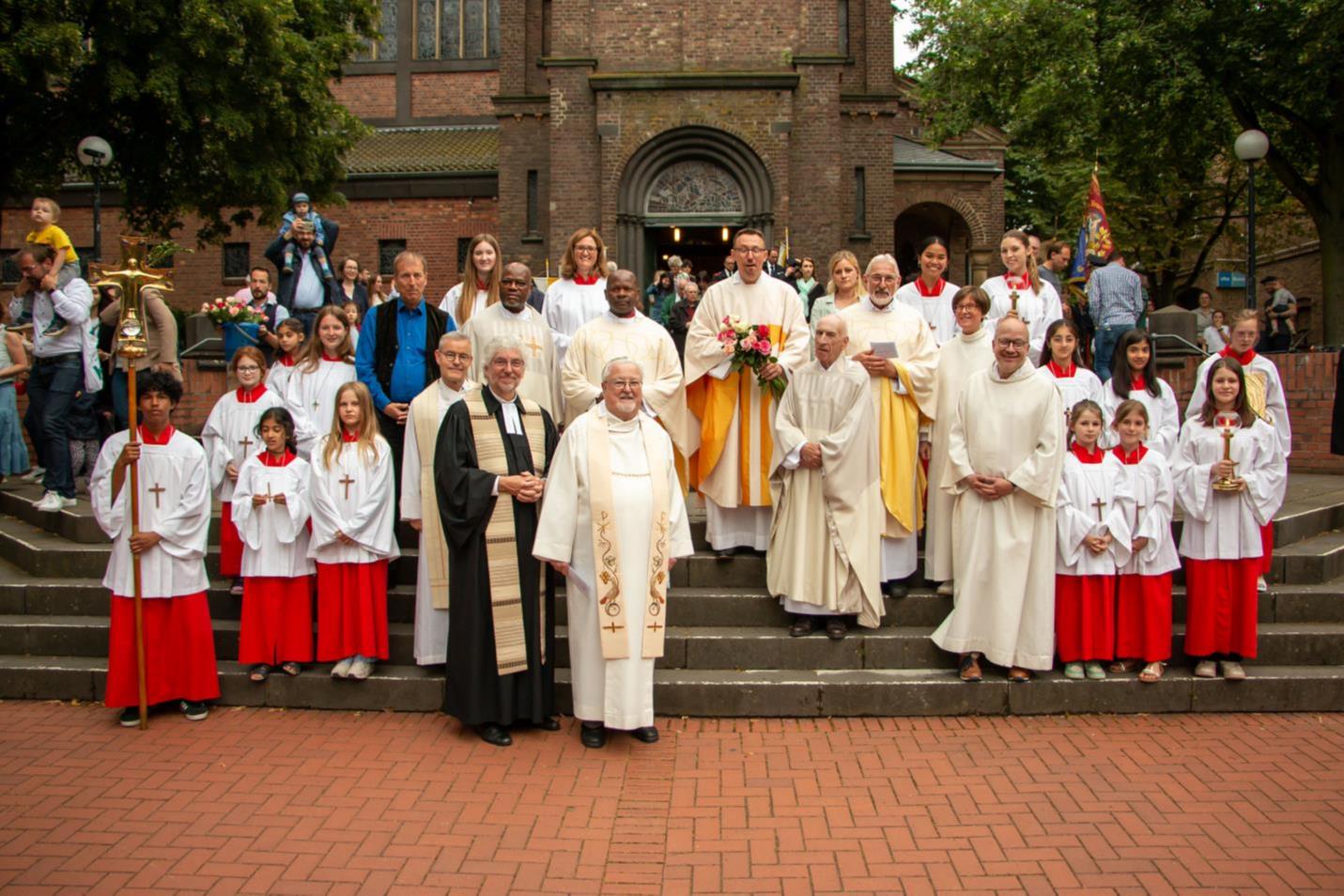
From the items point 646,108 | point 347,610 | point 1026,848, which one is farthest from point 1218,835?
point 646,108

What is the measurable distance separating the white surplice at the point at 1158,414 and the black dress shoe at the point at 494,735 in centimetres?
449

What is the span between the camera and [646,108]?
21875 millimetres

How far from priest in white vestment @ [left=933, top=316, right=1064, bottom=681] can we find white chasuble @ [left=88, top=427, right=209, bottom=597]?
4725 mm

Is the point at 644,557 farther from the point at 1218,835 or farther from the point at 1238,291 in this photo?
the point at 1238,291

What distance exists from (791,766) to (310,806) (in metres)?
2.52

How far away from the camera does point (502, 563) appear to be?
20.8ft

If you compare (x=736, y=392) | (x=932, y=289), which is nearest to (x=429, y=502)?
(x=736, y=392)

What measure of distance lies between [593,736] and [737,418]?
2.67 metres

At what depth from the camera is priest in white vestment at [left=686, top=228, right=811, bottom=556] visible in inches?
307

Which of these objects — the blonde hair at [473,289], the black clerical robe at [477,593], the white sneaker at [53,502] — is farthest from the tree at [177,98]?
the black clerical robe at [477,593]

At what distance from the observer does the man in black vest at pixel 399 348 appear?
7.66m

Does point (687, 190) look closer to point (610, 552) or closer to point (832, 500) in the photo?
point (832, 500)

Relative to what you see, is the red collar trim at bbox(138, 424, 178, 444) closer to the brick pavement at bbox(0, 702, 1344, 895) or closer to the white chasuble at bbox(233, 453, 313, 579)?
the white chasuble at bbox(233, 453, 313, 579)

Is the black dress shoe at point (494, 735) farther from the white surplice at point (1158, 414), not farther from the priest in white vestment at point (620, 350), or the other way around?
the white surplice at point (1158, 414)
